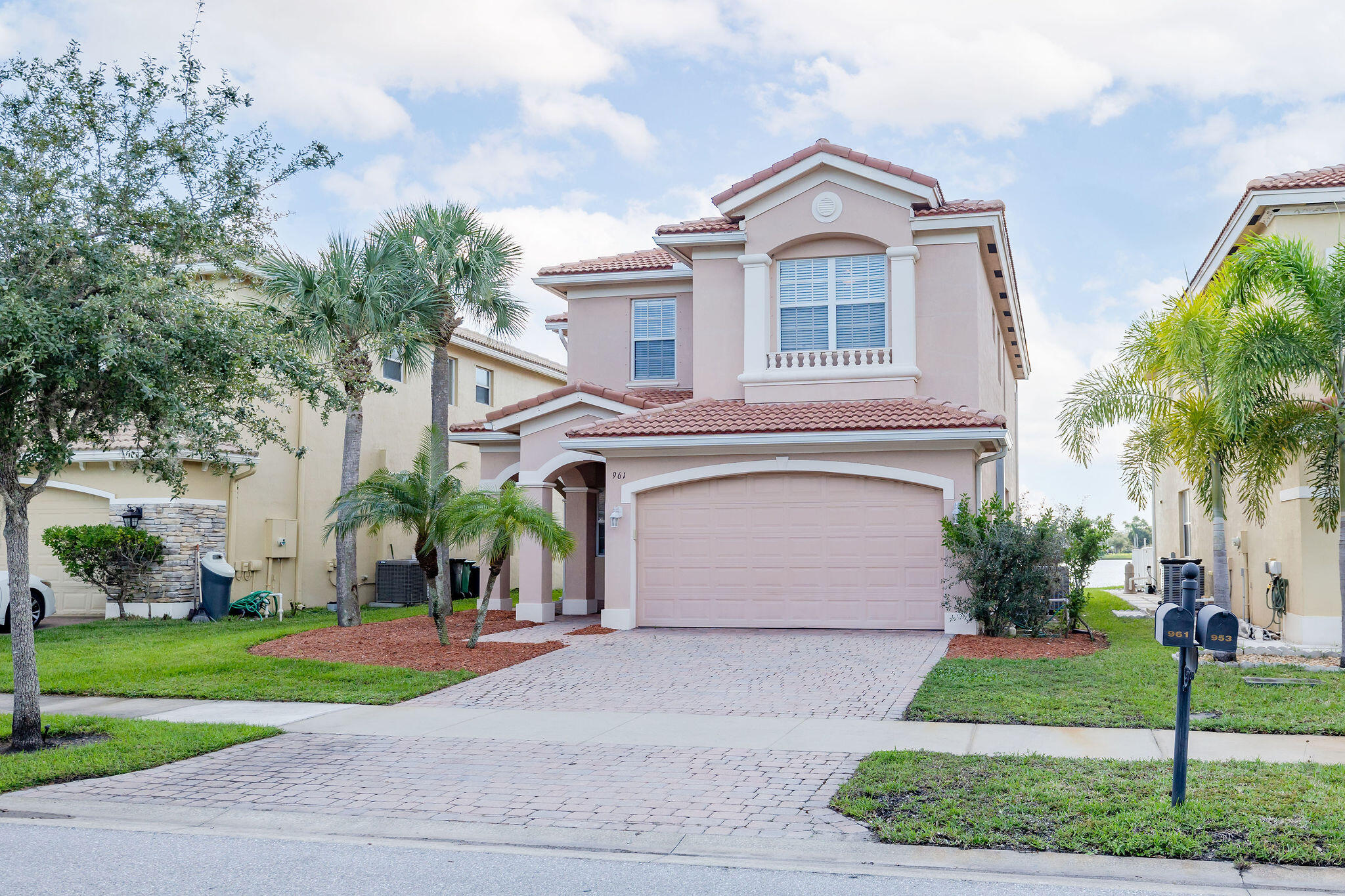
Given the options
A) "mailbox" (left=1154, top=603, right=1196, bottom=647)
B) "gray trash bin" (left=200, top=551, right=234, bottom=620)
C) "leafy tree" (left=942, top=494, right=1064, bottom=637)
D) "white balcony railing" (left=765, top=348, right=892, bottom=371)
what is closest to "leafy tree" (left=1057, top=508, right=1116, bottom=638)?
"leafy tree" (left=942, top=494, right=1064, bottom=637)

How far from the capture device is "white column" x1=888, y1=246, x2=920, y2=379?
18.5 m

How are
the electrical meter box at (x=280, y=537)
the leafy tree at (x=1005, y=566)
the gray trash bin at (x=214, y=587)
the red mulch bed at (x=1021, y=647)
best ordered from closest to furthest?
the red mulch bed at (x=1021, y=647) < the leafy tree at (x=1005, y=566) < the gray trash bin at (x=214, y=587) < the electrical meter box at (x=280, y=537)

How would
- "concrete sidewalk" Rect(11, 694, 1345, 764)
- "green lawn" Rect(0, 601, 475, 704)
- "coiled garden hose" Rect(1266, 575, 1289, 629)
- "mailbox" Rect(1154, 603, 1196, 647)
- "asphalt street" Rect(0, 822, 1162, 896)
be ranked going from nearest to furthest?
1. "asphalt street" Rect(0, 822, 1162, 896)
2. "mailbox" Rect(1154, 603, 1196, 647)
3. "concrete sidewalk" Rect(11, 694, 1345, 764)
4. "green lawn" Rect(0, 601, 475, 704)
5. "coiled garden hose" Rect(1266, 575, 1289, 629)

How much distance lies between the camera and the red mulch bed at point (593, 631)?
17.0 m

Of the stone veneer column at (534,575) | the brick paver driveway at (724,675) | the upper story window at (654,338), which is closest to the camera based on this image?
the brick paver driveway at (724,675)

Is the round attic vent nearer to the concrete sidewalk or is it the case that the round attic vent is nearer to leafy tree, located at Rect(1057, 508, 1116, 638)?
leafy tree, located at Rect(1057, 508, 1116, 638)

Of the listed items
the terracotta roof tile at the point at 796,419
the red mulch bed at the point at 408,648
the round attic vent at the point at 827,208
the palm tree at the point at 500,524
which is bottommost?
the red mulch bed at the point at 408,648

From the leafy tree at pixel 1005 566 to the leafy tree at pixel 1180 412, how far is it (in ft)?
4.21

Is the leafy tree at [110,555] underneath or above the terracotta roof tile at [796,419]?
underneath

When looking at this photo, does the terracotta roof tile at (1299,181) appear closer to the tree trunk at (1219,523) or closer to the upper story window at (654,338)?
the tree trunk at (1219,523)

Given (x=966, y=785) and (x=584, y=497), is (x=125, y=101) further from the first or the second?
(x=584, y=497)

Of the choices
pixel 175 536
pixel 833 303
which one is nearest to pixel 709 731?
pixel 833 303

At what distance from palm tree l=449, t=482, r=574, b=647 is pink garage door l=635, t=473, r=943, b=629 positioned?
2633 mm

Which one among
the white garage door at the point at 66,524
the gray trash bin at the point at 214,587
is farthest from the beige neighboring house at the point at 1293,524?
the white garage door at the point at 66,524
